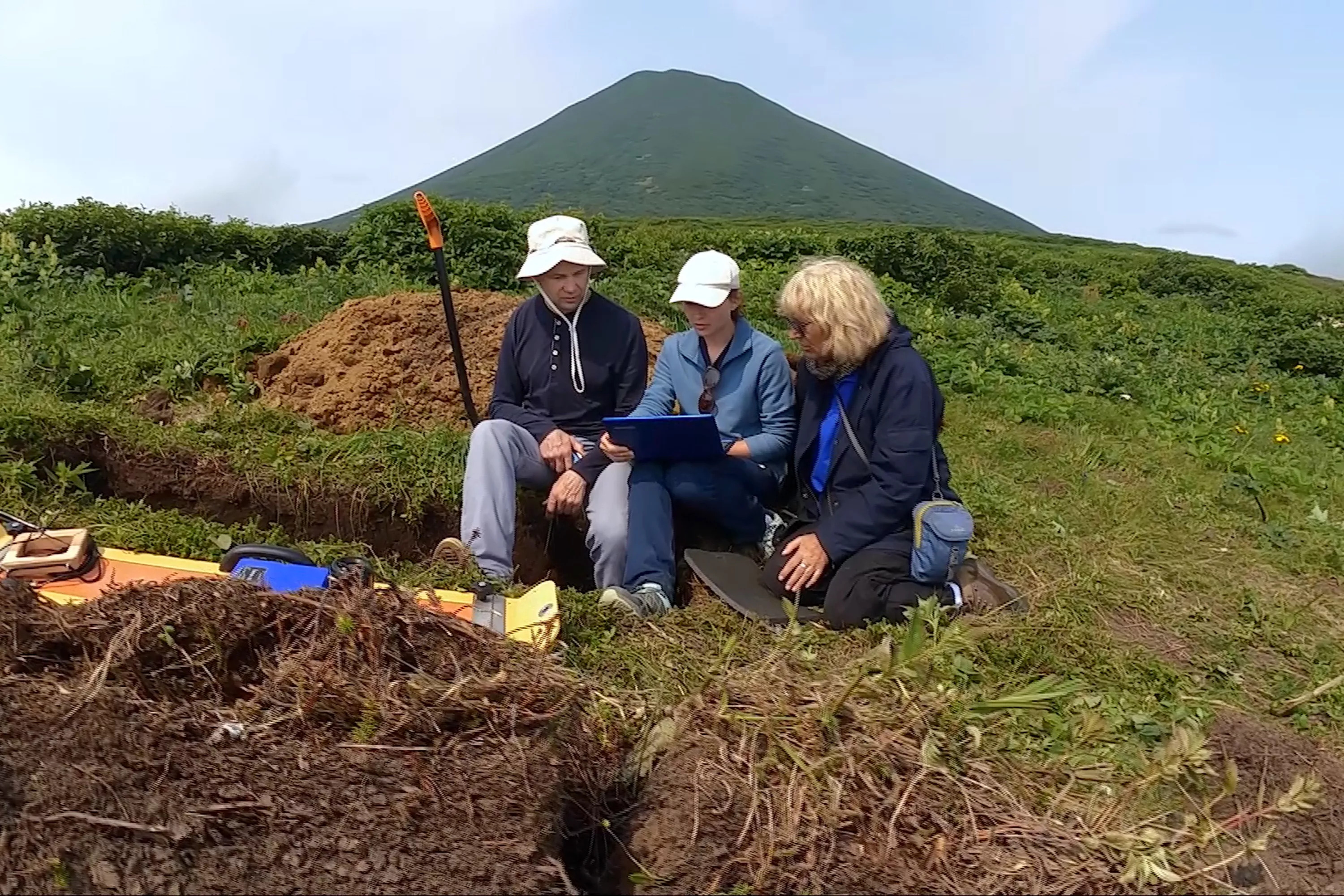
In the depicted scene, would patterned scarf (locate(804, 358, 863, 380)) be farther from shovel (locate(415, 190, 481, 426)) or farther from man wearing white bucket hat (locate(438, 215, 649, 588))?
shovel (locate(415, 190, 481, 426))

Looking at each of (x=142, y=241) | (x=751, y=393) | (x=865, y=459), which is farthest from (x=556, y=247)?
(x=142, y=241)

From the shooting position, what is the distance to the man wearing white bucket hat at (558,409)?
3965 millimetres

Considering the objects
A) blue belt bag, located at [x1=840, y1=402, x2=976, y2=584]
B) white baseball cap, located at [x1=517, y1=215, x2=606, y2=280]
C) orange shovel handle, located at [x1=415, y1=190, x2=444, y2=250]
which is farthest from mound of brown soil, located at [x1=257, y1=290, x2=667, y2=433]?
blue belt bag, located at [x1=840, y1=402, x2=976, y2=584]

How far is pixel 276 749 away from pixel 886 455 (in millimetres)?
2403

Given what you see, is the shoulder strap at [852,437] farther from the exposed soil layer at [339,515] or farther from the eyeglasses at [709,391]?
the exposed soil layer at [339,515]

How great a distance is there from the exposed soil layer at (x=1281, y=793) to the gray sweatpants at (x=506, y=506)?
214cm

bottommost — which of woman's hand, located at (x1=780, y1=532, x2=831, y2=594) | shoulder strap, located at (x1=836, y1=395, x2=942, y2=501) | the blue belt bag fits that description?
woman's hand, located at (x1=780, y1=532, x2=831, y2=594)

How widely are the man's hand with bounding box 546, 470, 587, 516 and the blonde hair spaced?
1.14 metres

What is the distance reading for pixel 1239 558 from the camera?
4.97 m

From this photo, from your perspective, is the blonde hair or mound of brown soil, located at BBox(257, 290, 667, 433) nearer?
the blonde hair

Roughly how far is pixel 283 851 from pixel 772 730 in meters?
0.90

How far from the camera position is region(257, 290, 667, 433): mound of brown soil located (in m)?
5.54

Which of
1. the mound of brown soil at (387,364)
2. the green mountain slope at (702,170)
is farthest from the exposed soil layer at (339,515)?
the green mountain slope at (702,170)

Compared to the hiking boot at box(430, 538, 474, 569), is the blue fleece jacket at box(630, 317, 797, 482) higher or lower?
higher
